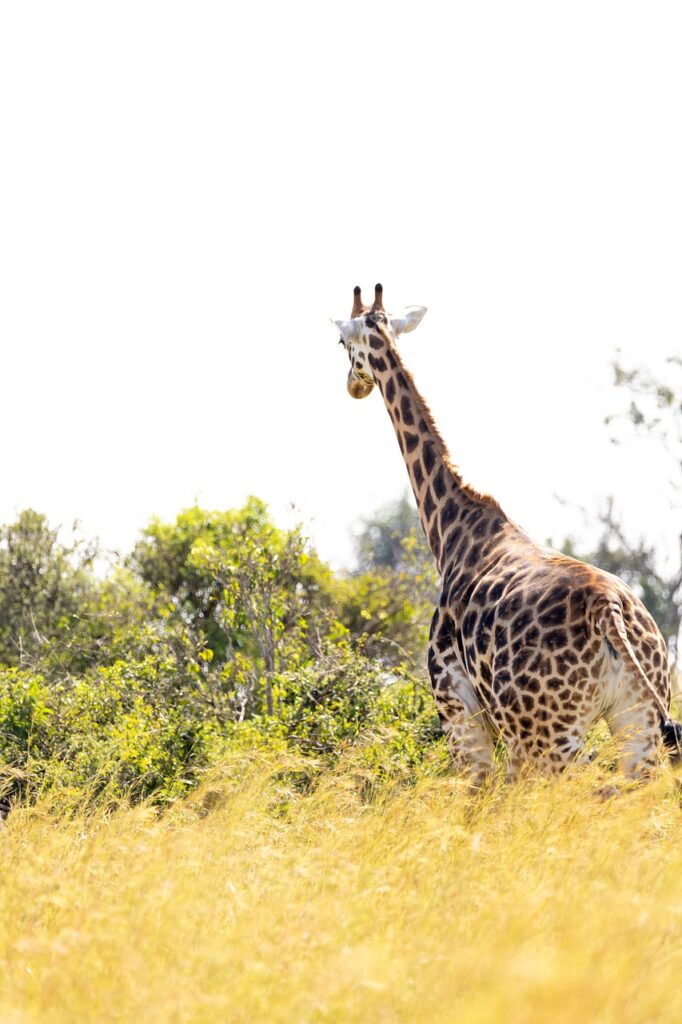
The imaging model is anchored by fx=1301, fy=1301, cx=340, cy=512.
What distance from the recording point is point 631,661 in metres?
6.90

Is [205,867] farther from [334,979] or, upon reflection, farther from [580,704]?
[580,704]

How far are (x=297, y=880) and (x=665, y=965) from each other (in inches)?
58.5

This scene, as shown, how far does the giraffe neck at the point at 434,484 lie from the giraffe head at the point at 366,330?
6 centimetres

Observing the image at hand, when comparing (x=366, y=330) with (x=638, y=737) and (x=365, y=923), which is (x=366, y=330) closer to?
(x=638, y=737)

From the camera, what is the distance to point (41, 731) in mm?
10906

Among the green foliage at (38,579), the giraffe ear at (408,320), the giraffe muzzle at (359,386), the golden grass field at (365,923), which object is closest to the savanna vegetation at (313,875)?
the golden grass field at (365,923)

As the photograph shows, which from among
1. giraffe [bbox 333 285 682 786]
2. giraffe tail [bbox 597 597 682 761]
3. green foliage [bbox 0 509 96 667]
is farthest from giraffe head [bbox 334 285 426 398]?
green foliage [bbox 0 509 96 667]

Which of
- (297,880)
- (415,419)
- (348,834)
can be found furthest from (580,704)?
(415,419)

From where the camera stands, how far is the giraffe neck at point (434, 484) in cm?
872

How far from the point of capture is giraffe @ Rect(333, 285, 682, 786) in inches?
275

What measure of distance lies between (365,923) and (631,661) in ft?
9.11

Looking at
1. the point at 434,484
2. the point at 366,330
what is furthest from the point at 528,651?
the point at 366,330

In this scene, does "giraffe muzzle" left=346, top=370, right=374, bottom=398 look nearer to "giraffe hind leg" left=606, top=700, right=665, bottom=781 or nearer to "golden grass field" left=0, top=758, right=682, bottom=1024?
"giraffe hind leg" left=606, top=700, right=665, bottom=781

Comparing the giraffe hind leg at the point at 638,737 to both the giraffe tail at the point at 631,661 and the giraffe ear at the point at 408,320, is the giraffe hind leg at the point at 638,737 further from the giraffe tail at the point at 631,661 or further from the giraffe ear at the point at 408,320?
the giraffe ear at the point at 408,320
